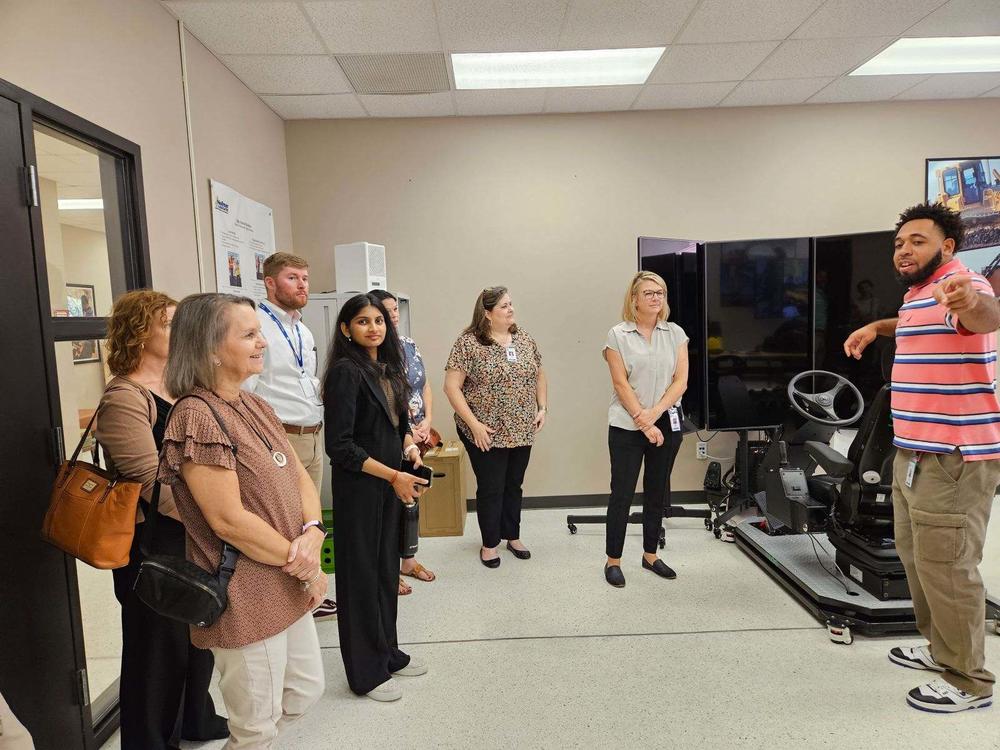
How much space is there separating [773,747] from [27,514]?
2.40 meters

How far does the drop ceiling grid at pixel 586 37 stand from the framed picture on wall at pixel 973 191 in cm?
56

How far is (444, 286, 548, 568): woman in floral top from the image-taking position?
334 cm

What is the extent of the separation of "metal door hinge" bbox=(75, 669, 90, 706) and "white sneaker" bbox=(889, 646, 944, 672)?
2.95 meters

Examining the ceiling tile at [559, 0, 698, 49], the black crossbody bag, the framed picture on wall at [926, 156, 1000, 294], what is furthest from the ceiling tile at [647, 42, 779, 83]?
the black crossbody bag

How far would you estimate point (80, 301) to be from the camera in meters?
2.12

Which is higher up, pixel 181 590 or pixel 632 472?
pixel 181 590

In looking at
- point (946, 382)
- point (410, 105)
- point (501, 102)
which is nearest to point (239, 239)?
point (410, 105)

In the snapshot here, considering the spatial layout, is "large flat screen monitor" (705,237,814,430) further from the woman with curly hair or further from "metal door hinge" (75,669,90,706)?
"metal door hinge" (75,669,90,706)

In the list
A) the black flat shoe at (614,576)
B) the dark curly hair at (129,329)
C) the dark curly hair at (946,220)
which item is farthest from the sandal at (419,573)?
the dark curly hair at (946,220)

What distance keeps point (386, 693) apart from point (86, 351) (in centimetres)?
170

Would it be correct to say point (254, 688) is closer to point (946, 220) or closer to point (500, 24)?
point (946, 220)

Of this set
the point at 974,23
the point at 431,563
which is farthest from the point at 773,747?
the point at 974,23

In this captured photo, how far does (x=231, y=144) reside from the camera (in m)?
3.41

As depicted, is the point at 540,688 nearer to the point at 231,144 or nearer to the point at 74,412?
the point at 74,412
